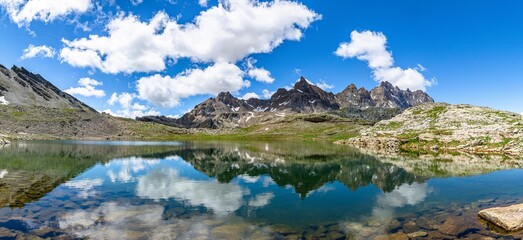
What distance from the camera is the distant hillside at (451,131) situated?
98.3 meters

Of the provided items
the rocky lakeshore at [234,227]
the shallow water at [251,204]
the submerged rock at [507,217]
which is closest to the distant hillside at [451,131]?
the shallow water at [251,204]

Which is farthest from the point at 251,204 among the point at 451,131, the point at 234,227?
the point at 451,131

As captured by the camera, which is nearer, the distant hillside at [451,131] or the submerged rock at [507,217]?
the submerged rock at [507,217]

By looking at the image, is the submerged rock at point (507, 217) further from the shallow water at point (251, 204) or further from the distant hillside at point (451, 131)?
the distant hillside at point (451, 131)

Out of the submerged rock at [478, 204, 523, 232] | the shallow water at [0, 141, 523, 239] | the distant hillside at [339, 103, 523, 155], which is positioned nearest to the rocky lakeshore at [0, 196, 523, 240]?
the shallow water at [0, 141, 523, 239]

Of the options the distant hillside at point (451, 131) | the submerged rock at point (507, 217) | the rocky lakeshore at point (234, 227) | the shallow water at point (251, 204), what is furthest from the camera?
the distant hillside at point (451, 131)

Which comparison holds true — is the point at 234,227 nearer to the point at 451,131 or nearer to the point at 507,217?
the point at 507,217

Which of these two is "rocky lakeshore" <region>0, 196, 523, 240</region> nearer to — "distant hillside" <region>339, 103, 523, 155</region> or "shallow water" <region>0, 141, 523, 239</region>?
"shallow water" <region>0, 141, 523, 239</region>

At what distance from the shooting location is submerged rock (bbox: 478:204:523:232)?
73.5 ft

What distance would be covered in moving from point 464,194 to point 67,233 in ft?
129

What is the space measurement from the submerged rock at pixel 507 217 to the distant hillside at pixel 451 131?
8049cm

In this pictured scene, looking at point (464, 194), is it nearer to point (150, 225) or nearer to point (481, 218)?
point (481, 218)

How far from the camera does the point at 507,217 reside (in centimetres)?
2317

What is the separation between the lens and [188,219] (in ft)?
86.3
